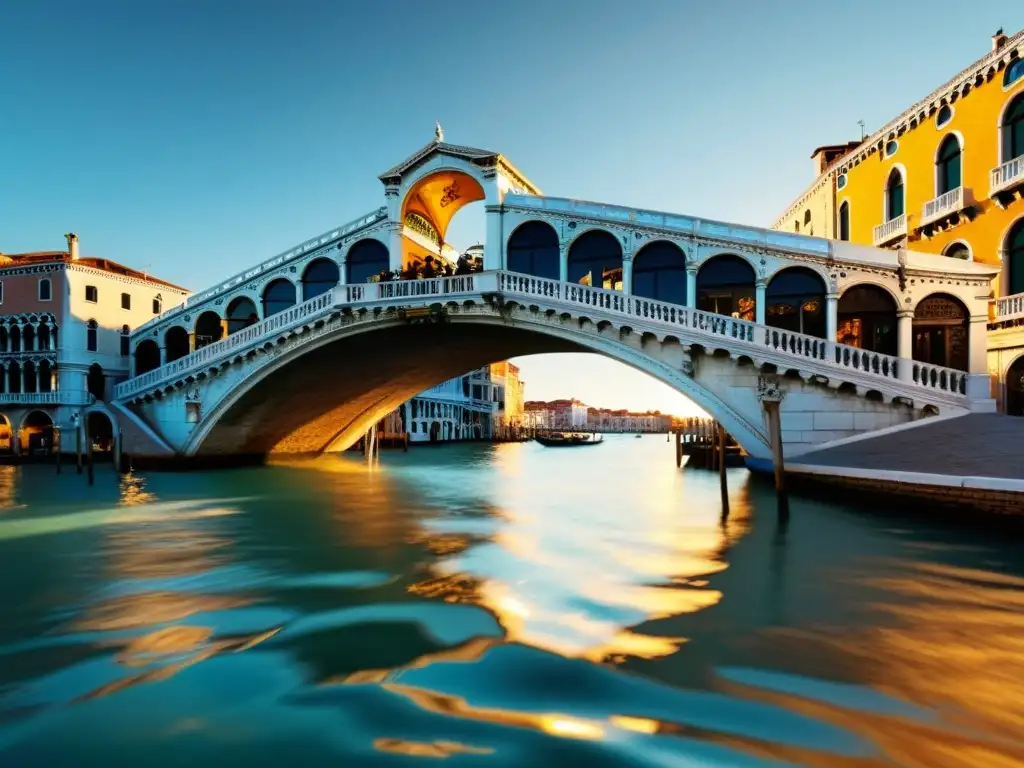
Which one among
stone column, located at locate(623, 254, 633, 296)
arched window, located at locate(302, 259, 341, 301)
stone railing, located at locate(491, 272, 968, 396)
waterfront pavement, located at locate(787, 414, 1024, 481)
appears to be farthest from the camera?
arched window, located at locate(302, 259, 341, 301)

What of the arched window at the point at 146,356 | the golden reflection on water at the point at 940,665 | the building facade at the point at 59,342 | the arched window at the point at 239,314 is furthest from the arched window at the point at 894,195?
the building facade at the point at 59,342

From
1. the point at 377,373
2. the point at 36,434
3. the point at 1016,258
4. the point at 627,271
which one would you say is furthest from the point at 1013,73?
the point at 36,434

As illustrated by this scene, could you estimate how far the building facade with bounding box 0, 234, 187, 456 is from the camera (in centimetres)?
1753

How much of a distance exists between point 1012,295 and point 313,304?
597 inches

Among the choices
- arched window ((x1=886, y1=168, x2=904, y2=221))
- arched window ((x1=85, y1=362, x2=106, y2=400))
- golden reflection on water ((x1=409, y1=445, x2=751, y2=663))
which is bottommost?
golden reflection on water ((x1=409, y1=445, x2=751, y2=663))

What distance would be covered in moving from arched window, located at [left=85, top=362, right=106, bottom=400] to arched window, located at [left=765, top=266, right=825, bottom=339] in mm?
19838

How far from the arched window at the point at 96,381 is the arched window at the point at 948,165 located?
2397 centimetres

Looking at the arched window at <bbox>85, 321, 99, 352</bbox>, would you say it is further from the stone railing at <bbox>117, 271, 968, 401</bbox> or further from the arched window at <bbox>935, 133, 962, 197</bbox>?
the arched window at <bbox>935, 133, 962, 197</bbox>

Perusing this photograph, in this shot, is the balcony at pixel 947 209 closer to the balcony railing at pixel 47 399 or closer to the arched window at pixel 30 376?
the balcony railing at pixel 47 399

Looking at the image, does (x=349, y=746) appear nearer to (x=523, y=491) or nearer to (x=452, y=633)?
(x=452, y=633)

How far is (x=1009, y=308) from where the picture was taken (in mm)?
10953

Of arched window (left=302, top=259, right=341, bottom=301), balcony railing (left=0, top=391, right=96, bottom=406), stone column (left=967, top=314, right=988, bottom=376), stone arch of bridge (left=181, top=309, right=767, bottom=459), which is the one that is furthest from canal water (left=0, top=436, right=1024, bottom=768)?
balcony railing (left=0, top=391, right=96, bottom=406)

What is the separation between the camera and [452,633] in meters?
3.83

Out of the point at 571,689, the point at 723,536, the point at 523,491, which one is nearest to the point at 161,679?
the point at 571,689
